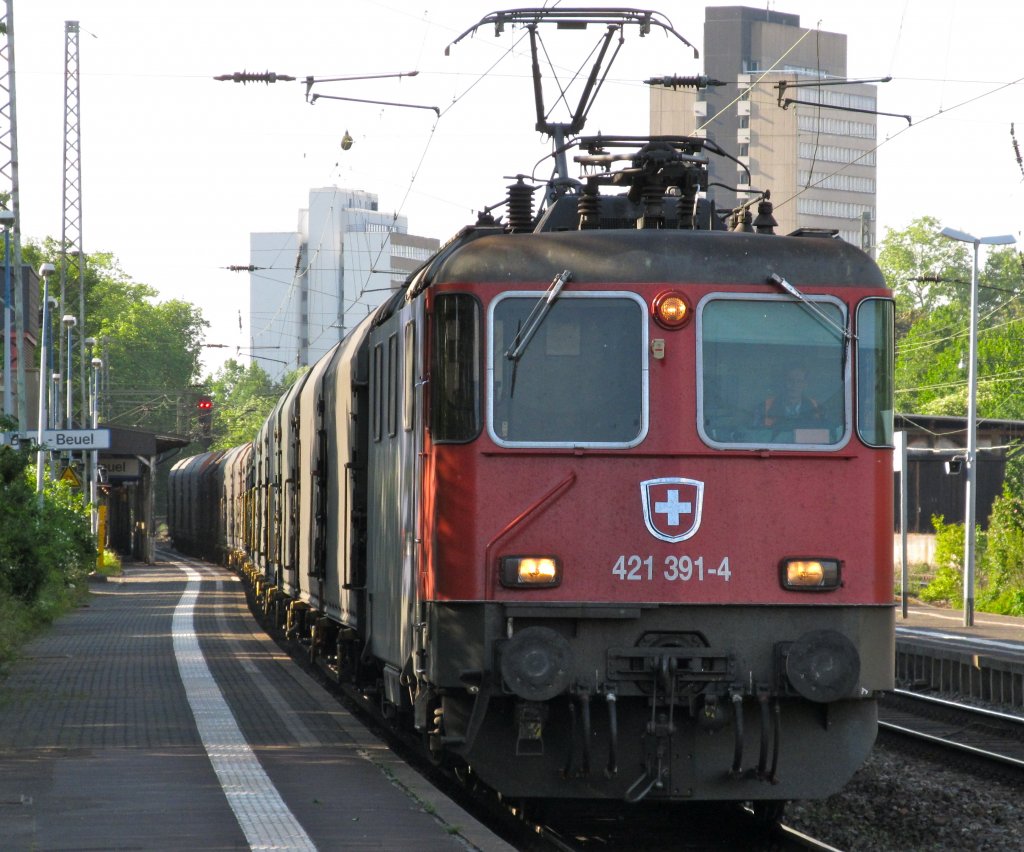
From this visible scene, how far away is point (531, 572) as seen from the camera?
854 centimetres

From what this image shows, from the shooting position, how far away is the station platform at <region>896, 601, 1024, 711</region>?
18203mm

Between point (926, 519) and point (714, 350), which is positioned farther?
point (926, 519)

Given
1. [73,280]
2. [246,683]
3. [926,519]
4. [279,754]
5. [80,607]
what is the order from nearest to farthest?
[279,754]
[246,683]
[80,607]
[926,519]
[73,280]

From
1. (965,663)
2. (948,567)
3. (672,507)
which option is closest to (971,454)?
(948,567)

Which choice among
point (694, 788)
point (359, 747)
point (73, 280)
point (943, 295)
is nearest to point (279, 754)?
point (359, 747)

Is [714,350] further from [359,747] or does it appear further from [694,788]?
[359,747]

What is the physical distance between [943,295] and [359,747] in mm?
92666

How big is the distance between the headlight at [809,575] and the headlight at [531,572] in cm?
116

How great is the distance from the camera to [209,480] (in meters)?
49.7

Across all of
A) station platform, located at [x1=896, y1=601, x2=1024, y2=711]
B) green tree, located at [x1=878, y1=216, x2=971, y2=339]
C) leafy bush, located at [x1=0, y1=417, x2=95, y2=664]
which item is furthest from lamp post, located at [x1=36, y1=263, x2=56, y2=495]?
green tree, located at [x1=878, y1=216, x2=971, y2=339]

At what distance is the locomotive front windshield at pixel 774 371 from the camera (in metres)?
8.78

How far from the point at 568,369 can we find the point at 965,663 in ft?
39.6

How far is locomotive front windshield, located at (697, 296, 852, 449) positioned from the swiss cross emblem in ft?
1.12

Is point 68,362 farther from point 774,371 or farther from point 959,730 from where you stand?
point 774,371
